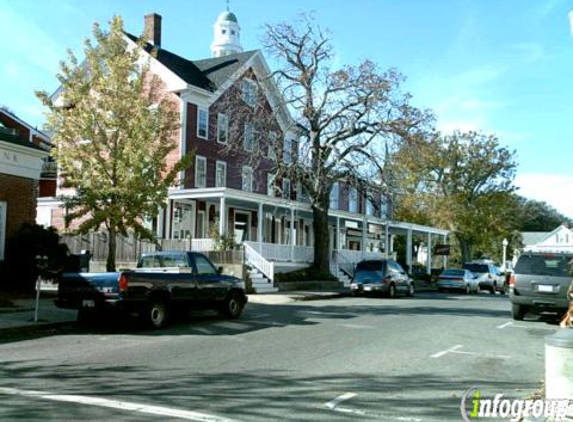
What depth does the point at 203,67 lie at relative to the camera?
1480 inches

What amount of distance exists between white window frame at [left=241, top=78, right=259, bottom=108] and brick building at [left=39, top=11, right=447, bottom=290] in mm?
50

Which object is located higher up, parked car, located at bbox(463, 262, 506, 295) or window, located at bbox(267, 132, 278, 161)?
window, located at bbox(267, 132, 278, 161)

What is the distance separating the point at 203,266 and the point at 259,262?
12.1 meters

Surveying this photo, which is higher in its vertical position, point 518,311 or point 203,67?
point 203,67

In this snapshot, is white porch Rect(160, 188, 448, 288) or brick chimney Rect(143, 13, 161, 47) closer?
white porch Rect(160, 188, 448, 288)

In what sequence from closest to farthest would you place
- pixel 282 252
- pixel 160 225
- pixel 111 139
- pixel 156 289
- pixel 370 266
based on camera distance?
1. pixel 156 289
2. pixel 111 139
3. pixel 370 266
4. pixel 160 225
5. pixel 282 252

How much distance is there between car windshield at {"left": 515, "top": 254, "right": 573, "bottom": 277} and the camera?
16219mm

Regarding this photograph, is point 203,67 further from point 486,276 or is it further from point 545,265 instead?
point 545,265

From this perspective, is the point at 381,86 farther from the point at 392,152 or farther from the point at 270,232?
the point at 270,232

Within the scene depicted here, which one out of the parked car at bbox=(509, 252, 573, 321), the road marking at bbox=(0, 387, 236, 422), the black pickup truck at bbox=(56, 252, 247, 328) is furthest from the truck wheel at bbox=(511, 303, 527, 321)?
the road marking at bbox=(0, 387, 236, 422)

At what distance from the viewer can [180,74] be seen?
32875mm

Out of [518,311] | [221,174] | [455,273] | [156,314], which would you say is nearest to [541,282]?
[518,311]

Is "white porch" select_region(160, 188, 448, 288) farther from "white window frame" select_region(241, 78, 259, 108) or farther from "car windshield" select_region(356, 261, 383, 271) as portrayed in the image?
"white window frame" select_region(241, 78, 259, 108)

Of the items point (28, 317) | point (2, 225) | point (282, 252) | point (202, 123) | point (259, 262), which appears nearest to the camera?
point (28, 317)
